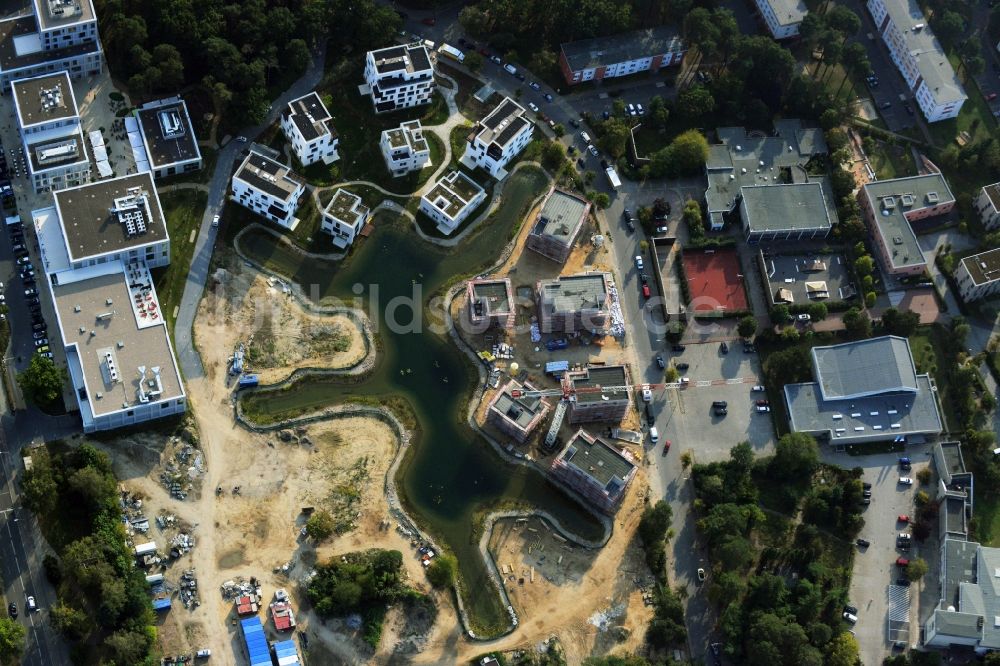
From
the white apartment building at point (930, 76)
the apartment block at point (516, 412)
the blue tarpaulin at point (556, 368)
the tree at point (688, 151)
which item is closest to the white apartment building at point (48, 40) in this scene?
the apartment block at point (516, 412)

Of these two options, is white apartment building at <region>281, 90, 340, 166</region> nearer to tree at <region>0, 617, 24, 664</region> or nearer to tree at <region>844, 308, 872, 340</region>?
tree at <region>0, 617, 24, 664</region>

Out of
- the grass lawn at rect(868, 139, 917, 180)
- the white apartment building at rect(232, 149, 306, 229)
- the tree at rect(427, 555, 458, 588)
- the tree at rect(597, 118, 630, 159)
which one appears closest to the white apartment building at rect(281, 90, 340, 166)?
the white apartment building at rect(232, 149, 306, 229)

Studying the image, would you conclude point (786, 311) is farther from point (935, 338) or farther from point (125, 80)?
point (125, 80)

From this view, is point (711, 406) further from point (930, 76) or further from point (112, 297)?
point (112, 297)

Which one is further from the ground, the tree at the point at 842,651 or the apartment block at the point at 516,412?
the apartment block at the point at 516,412

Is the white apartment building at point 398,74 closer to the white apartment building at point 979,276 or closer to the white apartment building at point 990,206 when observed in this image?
the white apartment building at point 979,276

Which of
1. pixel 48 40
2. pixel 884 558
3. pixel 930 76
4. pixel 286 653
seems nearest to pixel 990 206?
pixel 930 76
